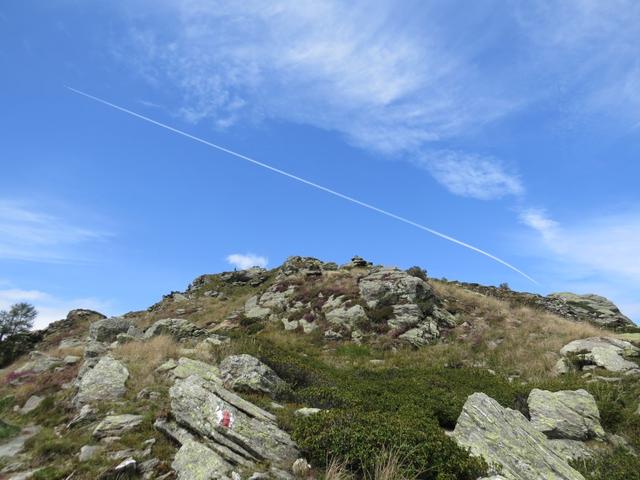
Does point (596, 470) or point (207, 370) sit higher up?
point (207, 370)

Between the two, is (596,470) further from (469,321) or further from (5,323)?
(5,323)

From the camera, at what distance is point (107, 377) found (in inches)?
592

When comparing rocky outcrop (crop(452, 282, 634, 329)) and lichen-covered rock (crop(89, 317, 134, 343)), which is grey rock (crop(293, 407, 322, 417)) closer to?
lichen-covered rock (crop(89, 317, 134, 343))

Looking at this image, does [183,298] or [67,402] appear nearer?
[67,402]

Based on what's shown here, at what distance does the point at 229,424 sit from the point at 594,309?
48.7 m

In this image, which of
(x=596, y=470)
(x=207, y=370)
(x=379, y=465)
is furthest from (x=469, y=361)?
(x=379, y=465)

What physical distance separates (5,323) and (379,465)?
192 feet

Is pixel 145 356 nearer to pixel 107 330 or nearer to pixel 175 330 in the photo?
pixel 175 330

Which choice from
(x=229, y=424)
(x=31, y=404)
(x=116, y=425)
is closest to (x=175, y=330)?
(x=31, y=404)

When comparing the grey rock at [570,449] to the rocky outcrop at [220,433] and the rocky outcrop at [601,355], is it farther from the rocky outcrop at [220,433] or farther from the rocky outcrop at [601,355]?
the rocky outcrop at [601,355]

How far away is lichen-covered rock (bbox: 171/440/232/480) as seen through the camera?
811 centimetres

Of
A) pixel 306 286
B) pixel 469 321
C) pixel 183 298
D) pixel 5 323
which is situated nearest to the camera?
pixel 469 321

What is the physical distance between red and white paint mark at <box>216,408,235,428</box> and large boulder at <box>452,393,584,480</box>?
512 centimetres

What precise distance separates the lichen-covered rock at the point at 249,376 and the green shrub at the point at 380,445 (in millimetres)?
3435
